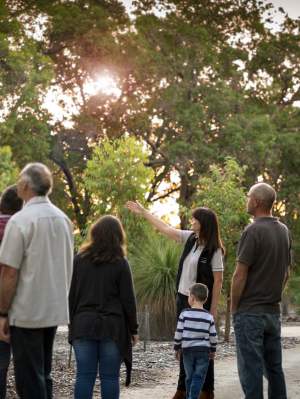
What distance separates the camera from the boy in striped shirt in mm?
8945

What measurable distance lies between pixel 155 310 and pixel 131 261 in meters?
1.42

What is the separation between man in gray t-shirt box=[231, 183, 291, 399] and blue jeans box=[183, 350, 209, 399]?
3.51 ft

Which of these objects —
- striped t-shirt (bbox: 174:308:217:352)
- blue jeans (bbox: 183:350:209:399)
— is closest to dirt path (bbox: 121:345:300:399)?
blue jeans (bbox: 183:350:209:399)

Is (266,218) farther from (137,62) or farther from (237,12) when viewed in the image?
(237,12)

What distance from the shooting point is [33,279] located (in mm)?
6504

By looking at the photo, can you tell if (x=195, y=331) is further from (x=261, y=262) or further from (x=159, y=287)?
(x=159, y=287)

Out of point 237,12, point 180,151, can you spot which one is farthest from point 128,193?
point 237,12

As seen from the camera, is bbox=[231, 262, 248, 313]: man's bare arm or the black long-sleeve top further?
bbox=[231, 262, 248, 313]: man's bare arm

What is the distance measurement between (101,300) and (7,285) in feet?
→ 3.80

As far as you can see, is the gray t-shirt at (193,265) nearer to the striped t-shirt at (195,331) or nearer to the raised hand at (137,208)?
the striped t-shirt at (195,331)

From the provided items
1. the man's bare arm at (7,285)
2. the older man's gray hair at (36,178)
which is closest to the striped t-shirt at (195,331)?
the older man's gray hair at (36,178)

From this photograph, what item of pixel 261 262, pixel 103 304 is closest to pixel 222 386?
pixel 261 262

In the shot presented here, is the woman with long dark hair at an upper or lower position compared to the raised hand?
lower

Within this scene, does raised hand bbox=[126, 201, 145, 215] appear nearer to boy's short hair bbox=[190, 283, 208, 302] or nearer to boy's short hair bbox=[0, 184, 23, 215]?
boy's short hair bbox=[190, 283, 208, 302]
